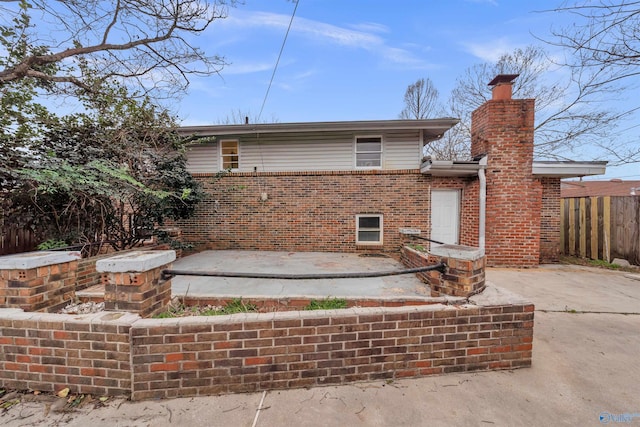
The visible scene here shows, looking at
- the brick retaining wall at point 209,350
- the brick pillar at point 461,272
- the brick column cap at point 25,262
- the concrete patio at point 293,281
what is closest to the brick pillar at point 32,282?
the brick column cap at point 25,262

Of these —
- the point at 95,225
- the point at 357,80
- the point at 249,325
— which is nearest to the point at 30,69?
the point at 95,225

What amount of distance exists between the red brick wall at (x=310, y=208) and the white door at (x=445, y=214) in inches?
7.5

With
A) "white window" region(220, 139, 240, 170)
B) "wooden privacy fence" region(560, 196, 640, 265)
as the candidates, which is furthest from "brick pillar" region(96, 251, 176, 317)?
"wooden privacy fence" region(560, 196, 640, 265)

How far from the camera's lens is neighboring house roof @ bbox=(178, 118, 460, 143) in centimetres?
705

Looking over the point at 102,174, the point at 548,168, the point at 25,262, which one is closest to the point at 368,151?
the point at 548,168

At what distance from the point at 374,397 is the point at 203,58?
7184 millimetres

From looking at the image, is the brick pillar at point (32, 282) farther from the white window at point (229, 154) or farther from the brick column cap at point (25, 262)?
the white window at point (229, 154)

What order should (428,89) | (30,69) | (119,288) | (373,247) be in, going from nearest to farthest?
1. (119,288)
2. (30,69)
3. (373,247)
4. (428,89)

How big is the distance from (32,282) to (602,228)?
37.1 ft

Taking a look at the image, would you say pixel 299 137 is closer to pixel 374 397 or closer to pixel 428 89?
pixel 374 397

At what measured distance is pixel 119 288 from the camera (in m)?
2.17

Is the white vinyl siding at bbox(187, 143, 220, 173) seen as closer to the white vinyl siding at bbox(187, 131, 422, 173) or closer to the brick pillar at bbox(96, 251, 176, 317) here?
the white vinyl siding at bbox(187, 131, 422, 173)

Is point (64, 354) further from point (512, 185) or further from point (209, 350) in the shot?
Result: point (512, 185)

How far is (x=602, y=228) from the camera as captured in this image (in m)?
6.99
